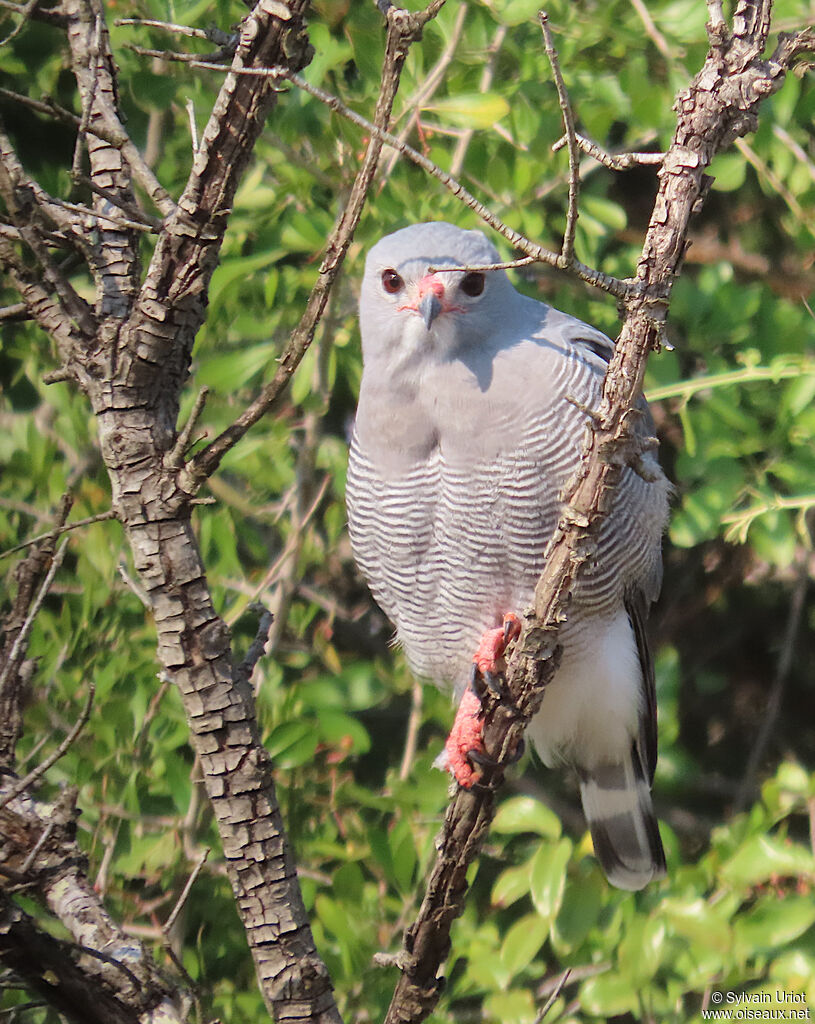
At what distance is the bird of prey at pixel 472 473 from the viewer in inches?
105

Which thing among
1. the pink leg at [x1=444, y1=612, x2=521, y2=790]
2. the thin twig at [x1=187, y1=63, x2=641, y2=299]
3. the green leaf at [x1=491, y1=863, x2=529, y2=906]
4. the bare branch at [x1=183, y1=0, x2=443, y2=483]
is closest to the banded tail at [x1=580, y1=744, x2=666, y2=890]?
the green leaf at [x1=491, y1=863, x2=529, y2=906]

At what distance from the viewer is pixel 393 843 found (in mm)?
3082

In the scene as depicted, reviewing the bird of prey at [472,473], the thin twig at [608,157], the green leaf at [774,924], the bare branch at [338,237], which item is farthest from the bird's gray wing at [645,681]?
the thin twig at [608,157]

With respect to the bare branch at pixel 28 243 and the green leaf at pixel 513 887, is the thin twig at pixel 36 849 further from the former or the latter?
the green leaf at pixel 513 887

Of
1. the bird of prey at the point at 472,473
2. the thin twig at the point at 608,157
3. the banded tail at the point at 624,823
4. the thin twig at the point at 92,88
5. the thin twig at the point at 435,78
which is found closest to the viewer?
the thin twig at the point at 608,157

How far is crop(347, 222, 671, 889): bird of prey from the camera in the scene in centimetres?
A: 267

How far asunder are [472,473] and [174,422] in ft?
2.52

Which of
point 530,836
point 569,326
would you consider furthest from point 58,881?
point 530,836

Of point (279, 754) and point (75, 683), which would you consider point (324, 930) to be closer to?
point (279, 754)

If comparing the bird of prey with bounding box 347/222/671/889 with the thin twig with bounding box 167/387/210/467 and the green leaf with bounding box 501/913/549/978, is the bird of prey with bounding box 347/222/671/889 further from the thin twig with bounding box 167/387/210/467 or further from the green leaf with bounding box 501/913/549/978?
the thin twig with bounding box 167/387/210/467

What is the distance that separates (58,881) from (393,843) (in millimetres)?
1083

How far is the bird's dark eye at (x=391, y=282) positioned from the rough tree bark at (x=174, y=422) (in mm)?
621

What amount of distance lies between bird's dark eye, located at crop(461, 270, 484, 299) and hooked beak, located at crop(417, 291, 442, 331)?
9cm

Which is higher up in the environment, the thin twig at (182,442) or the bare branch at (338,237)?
the bare branch at (338,237)
